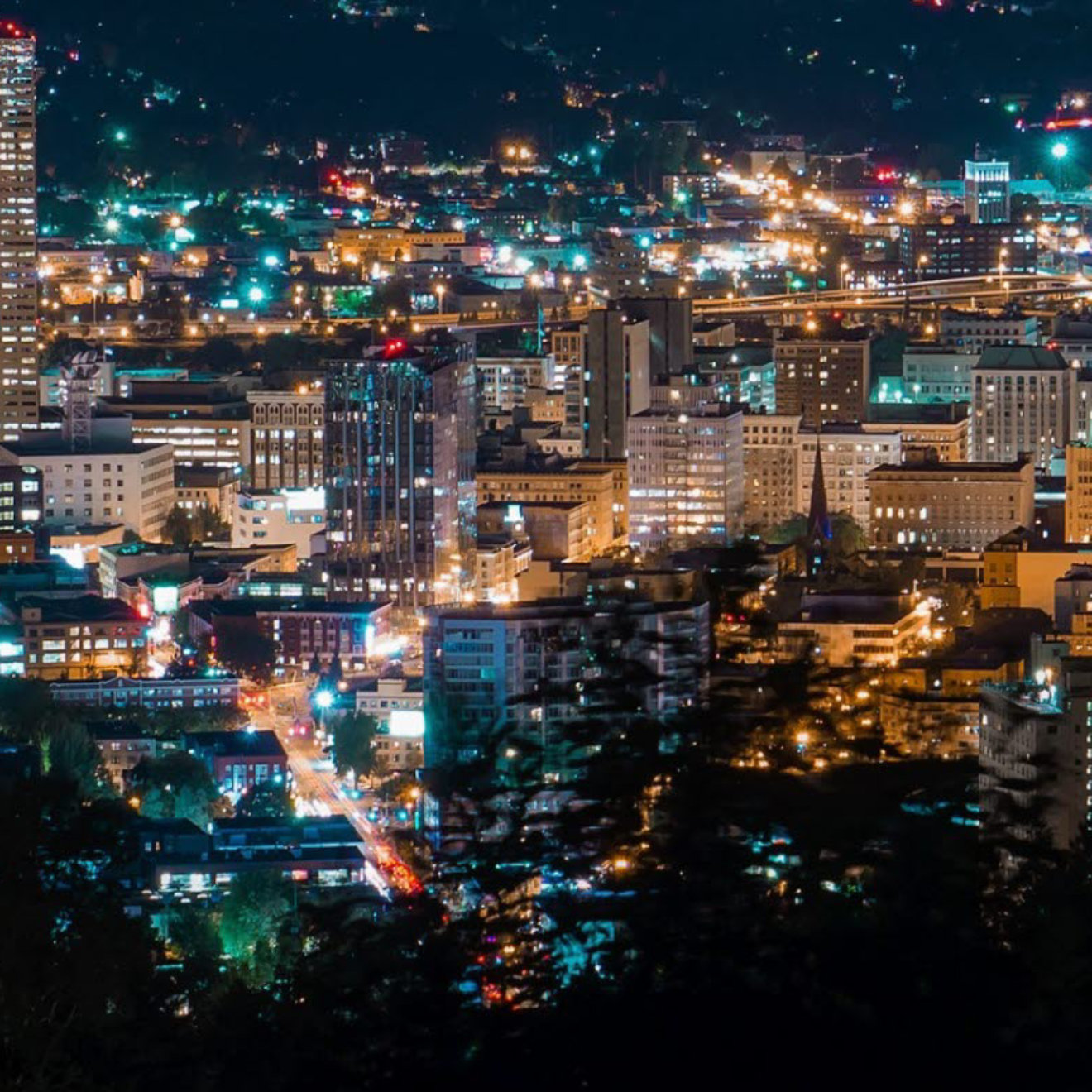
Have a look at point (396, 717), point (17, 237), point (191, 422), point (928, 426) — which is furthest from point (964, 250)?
point (396, 717)

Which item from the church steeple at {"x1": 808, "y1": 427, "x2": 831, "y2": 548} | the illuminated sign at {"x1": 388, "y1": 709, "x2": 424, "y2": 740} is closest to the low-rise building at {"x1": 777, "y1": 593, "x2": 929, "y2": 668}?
the illuminated sign at {"x1": 388, "y1": 709, "x2": 424, "y2": 740}

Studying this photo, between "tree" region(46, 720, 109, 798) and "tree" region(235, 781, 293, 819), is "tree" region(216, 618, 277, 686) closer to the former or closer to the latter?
"tree" region(46, 720, 109, 798)

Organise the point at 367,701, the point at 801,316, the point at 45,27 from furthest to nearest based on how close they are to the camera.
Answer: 1. the point at 45,27
2. the point at 801,316
3. the point at 367,701

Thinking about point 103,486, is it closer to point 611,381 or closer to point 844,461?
point 611,381

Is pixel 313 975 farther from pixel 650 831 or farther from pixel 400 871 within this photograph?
pixel 400 871

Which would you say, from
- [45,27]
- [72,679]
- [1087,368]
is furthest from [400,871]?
[45,27]

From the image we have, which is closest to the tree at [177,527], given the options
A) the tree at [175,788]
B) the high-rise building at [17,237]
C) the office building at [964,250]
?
the high-rise building at [17,237]
